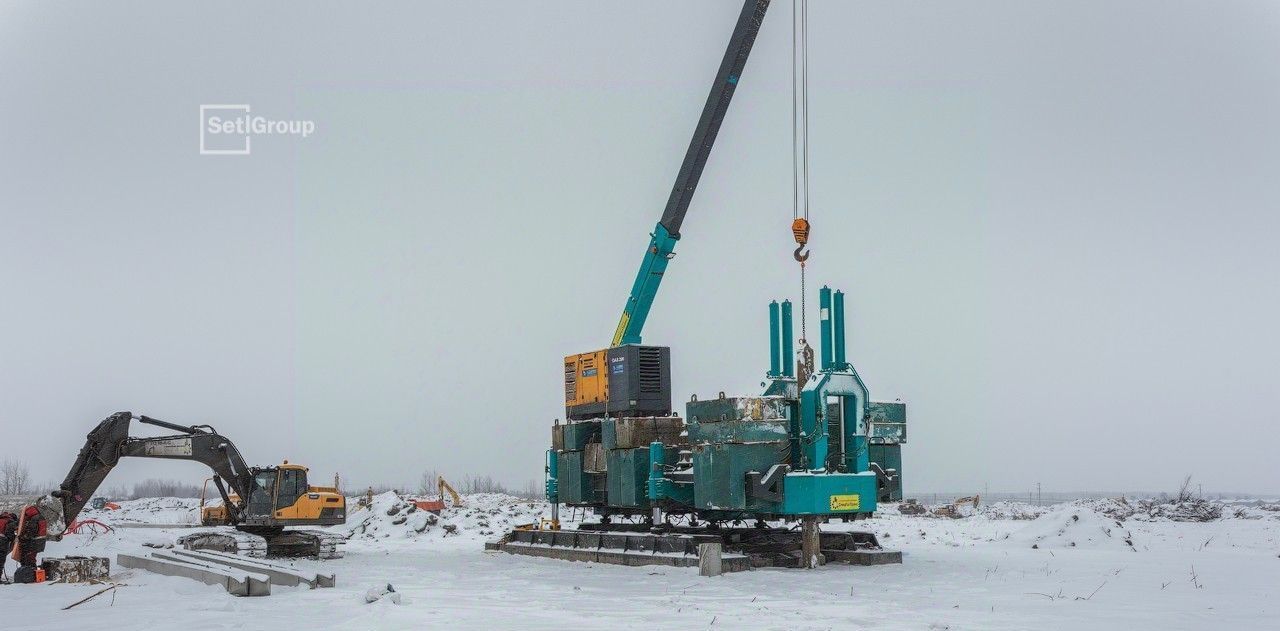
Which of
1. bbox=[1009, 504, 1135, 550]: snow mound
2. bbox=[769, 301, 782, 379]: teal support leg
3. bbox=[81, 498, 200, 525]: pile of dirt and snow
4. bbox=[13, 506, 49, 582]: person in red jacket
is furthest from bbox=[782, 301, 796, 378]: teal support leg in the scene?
bbox=[81, 498, 200, 525]: pile of dirt and snow

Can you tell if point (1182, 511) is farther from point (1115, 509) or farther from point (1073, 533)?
point (1073, 533)

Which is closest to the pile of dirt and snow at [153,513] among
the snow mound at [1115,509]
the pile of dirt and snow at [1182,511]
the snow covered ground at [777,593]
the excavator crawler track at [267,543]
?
the excavator crawler track at [267,543]

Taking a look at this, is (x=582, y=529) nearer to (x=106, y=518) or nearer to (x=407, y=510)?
(x=407, y=510)

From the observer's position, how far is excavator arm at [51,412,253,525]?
21.6 metres

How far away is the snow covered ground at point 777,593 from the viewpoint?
39.8 feet

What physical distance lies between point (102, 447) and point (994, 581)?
17388 millimetres

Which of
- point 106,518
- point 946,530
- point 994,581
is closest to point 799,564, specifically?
point 994,581

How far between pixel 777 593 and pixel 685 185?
39.9 ft

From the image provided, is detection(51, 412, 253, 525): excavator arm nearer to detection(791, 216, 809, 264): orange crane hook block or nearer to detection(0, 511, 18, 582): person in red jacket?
detection(0, 511, 18, 582): person in red jacket

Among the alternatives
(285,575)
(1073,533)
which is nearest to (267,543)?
(285,575)

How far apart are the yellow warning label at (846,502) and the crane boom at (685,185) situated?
7.80 metres

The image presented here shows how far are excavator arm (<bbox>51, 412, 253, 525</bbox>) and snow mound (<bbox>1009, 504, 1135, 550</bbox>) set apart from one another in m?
18.3

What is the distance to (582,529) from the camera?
24.8 meters

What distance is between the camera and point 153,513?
54281 millimetres
